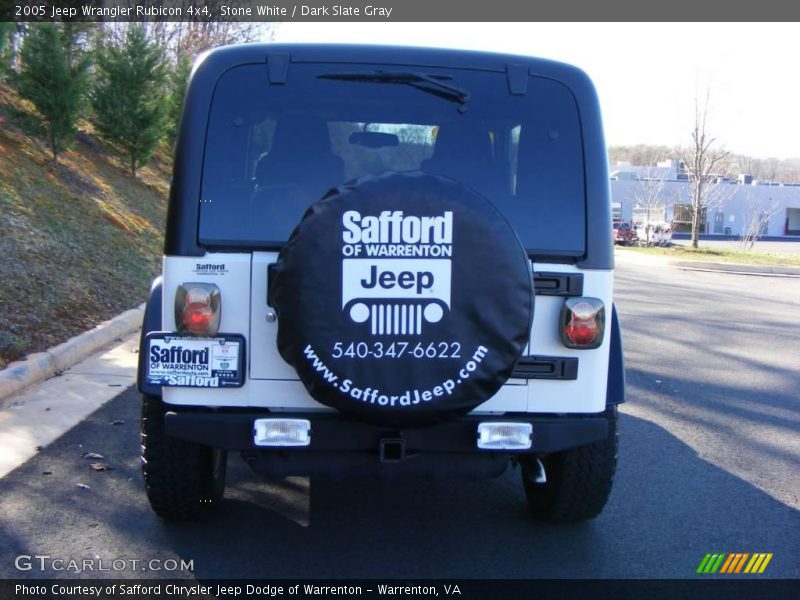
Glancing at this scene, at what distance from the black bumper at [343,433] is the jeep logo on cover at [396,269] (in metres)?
0.52

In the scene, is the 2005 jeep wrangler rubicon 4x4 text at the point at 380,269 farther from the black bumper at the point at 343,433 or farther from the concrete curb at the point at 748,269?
the concrete curb at the point at 748,269

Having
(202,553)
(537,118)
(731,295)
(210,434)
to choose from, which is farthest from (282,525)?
(731,295)

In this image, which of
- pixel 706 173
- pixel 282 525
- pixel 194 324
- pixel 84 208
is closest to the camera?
pixel 194 324

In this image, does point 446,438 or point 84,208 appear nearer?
point 446,438

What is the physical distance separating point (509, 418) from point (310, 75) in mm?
A: 1699

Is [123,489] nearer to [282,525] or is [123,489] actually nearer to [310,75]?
[282,525]

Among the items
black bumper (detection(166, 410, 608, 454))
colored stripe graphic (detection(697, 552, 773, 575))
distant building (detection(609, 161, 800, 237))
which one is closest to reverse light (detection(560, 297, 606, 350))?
black bumper (detection(166, 410, 608, 454))

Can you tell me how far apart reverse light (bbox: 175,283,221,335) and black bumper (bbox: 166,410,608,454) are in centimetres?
37

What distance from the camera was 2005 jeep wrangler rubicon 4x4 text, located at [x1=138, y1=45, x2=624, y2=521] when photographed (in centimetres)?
322

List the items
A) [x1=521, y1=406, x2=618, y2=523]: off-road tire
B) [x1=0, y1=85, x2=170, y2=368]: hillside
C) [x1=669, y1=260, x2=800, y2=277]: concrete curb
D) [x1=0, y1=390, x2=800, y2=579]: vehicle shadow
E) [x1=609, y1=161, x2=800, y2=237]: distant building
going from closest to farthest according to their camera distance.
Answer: [x1=0, y1=390, x2=800, y2=579]: vehicle shadow, [x1=521, y1=406, x2=618, y2=523]: off-road tire, [x1=0, y1=85, x2=170, y2=368]: hillside, [x1=669, y1=260, x2=800, y2=277]: concrete curb, [x1=609, y1=161, x2=800, y2=237]: distant building

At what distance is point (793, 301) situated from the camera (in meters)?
16.5

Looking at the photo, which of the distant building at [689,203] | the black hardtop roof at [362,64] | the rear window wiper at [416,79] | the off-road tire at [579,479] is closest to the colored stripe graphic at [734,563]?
the off-road tire at [579,479]

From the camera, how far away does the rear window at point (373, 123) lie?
3.66 meters

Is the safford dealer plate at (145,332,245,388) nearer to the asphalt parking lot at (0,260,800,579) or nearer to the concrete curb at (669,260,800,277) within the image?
the asphalt parking lot at (0,260,800,579)
